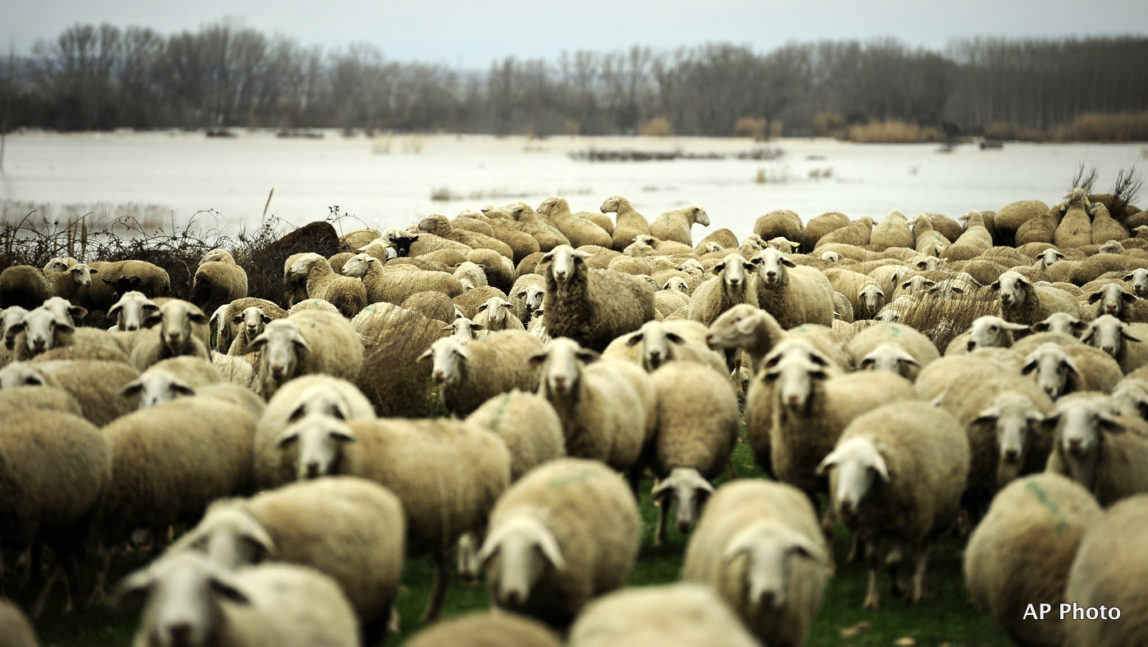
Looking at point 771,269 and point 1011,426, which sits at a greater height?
point 771,269

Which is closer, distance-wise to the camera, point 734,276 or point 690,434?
point 690,434

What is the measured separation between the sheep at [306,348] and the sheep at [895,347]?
4540mm

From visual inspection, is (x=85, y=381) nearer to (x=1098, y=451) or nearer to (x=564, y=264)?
(x=564, y=264)

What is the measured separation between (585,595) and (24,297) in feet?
33.7

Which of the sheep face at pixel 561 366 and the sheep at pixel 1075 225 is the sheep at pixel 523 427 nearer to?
the sheep face at pixel 561 366

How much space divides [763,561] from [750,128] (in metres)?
105

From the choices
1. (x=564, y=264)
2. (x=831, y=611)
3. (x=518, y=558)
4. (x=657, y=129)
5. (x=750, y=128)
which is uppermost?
(x=750, y=128)

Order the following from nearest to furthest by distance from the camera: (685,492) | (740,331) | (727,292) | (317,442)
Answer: (317,442) → (685,492) → (740,331) → (727,292)

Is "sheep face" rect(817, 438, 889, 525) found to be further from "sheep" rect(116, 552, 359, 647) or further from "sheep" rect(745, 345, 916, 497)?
"sheep" rect(116, 552, 359, 647)

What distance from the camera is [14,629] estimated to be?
478cm

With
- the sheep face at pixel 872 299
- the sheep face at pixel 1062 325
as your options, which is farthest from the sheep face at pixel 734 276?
the sheep face at pixel 872 299

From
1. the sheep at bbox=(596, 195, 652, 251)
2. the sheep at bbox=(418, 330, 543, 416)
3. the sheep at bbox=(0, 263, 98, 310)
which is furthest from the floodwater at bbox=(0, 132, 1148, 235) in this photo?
the sheep at bbox=(418, 330, 543, 416)

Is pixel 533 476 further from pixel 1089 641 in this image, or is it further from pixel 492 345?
pixel 492 345

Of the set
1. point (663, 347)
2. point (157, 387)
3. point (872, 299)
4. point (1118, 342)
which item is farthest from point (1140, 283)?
point (157, 387)
